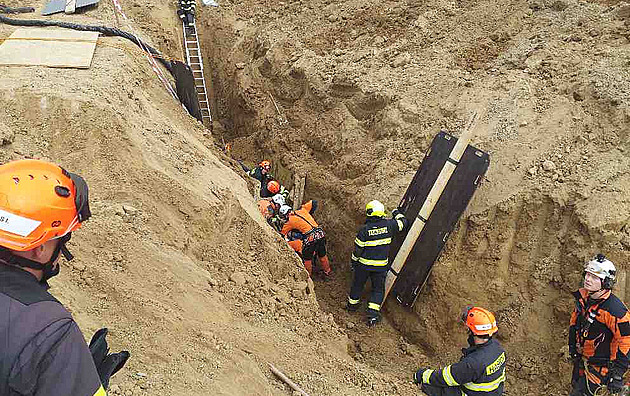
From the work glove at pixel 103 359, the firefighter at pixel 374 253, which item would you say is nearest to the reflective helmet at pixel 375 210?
the firefighter at pixel 374 253

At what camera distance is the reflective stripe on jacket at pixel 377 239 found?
688 cm

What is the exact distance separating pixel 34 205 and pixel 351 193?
621 cm

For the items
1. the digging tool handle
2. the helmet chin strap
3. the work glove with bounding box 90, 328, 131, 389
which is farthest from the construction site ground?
the helmet chin strap

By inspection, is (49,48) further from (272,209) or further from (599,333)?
(599,333)

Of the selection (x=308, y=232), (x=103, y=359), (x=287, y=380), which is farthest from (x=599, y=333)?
(x=103, y=359)

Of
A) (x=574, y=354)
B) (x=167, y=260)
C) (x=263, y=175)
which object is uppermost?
(x=167, y=260)

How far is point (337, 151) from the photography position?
8922mm

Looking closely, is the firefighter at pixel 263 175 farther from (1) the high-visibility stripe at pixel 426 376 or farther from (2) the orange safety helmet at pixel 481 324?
(2) the orange safety helmet at pixel 481 324

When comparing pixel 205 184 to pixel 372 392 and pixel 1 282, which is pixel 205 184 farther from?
pixel 1 282

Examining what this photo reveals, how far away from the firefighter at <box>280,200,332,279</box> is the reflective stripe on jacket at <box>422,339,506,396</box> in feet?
10.7

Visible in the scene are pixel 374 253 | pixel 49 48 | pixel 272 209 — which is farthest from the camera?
pixel 272 209

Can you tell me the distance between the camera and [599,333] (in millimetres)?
5016

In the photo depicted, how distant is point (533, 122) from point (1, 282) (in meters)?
6.74

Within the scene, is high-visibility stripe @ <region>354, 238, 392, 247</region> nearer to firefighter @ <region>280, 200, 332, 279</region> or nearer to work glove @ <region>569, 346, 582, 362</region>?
firefighter @ <region>280, 200, 332, 279</region>
